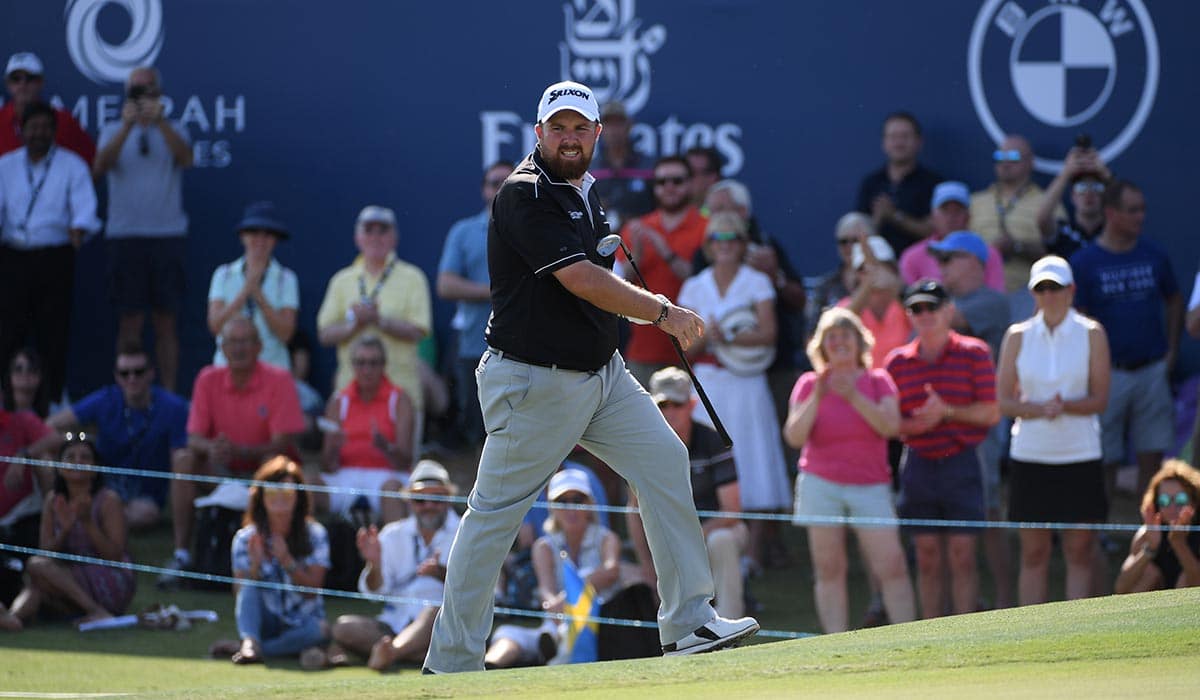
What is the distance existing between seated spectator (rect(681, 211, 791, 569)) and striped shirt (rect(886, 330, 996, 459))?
1415mm

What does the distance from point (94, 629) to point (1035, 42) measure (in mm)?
6931

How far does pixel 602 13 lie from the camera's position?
12703mm

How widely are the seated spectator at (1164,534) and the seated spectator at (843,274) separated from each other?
2.50 meters

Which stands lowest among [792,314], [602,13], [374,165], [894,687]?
[894,687]

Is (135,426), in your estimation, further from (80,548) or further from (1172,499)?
(1172,499)

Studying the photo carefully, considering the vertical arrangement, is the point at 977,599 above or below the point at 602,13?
below

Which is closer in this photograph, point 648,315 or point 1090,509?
point 648,315

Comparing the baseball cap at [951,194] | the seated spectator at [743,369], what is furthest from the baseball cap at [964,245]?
the seated spectator at [743,369]

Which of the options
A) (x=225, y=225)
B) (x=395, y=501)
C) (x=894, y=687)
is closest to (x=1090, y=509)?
(x=395, y=501)

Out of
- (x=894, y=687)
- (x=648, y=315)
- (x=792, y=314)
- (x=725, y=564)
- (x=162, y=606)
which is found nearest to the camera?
(x=894, y=687)

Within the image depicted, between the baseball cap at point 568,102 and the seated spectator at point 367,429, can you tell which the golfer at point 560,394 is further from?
the seated spectator at point 367,429

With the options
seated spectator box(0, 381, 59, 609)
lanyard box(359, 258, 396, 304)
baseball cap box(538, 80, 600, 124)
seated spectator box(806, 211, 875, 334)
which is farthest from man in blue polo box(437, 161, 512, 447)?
baseball cap box(538, 80, 600, 124)

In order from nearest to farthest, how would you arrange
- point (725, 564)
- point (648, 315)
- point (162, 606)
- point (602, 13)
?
point (648, 315) < point (725, 564) < point (162, 606) < point (602, 13)

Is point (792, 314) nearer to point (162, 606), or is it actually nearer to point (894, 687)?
point (162, 606)
